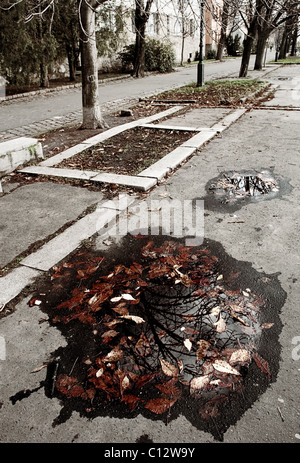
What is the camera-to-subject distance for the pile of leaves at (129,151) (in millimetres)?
5783

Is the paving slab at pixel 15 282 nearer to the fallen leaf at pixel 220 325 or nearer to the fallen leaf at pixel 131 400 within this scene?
the fallen leaf at pixel 131 400

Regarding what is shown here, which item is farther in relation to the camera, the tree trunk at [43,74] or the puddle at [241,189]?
the tree trunk at [43,74]

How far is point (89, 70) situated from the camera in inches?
291

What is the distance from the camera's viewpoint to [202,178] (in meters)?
5.32

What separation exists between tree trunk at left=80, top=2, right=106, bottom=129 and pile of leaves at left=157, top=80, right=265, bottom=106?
14.9ft

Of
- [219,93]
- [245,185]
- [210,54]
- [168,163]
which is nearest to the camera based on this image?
[245,185]

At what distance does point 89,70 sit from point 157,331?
22.1 feet

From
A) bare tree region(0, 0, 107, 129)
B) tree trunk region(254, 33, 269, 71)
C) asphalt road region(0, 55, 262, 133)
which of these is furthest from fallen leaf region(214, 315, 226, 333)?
tree trunk region(254, 33, 269, 71)

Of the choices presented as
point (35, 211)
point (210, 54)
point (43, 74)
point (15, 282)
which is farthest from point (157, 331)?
point (210, 54)

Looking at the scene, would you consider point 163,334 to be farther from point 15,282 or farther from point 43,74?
point 43,74

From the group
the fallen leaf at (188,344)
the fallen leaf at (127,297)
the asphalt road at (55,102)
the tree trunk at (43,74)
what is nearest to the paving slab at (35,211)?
the fallen leaf at (127,297)

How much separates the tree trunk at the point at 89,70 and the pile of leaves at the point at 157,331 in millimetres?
5529

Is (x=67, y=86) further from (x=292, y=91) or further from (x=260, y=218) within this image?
(x=260, y=218)
